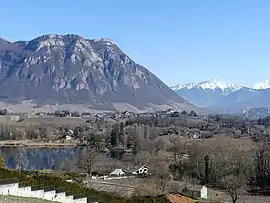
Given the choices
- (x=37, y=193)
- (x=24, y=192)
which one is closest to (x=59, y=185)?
(x=37, y=193)

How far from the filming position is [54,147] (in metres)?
117

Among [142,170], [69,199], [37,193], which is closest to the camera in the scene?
[37,193]

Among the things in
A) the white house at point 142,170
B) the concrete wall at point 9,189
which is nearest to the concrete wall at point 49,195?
the concrete wall at point 9,189

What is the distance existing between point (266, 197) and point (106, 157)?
42553 millimetres

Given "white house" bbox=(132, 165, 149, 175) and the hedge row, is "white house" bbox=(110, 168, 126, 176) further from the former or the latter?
the hedge row

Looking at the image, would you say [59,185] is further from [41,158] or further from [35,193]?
[41,158]

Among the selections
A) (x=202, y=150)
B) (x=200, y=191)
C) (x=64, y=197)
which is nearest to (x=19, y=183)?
(x=64, y=197)

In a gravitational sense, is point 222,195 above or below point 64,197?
below

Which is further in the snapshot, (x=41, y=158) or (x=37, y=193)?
(x=41, y=158)

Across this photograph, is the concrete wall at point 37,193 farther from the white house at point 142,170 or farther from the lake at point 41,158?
the lake at point 41,158

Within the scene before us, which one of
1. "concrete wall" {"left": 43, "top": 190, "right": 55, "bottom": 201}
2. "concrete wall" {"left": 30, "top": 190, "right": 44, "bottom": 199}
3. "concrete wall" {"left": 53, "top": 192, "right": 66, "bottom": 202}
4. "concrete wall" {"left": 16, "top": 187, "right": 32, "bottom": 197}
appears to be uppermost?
"concrete wall" {"left": 16, "top": 187, "right": 32, "bottom": 197}

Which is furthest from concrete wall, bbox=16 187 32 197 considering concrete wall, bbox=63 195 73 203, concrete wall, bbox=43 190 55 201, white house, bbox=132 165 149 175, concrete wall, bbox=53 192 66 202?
white house, bbox=132 165 149 175

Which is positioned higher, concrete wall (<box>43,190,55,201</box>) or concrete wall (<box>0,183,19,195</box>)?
concrete wall (<box>0,183,19,195</box>)

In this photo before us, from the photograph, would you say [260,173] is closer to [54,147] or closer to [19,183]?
[19,183]
